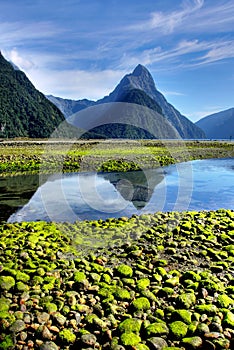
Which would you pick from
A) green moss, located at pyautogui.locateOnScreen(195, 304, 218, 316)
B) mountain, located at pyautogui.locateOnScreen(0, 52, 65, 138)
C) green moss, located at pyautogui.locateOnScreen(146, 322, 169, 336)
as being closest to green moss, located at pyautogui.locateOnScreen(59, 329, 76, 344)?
green moss, located at pyautogui.locateOnScreen(146, 322, 169, 336)

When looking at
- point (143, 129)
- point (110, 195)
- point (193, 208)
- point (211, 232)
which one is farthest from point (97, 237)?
point (143, 129)

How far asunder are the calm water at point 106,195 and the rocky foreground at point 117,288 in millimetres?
3517

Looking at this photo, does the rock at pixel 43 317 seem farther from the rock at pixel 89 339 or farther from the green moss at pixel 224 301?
the green moss at pixel 224 301

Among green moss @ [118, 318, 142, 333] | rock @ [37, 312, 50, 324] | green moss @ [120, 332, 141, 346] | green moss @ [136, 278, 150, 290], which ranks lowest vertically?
green moss @ [120, 332, 141, 346]

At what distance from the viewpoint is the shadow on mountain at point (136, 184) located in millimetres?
17312

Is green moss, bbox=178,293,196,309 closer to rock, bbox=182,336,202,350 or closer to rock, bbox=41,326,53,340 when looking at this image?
rock, bbox=182,336,202,350

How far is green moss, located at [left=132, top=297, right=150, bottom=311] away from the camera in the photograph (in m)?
6.11

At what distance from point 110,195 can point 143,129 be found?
118 metres

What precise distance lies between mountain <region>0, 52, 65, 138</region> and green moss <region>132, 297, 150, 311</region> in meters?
83.9

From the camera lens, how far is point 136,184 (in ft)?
71.7

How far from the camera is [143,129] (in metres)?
134

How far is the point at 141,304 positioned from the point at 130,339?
39.5 inches

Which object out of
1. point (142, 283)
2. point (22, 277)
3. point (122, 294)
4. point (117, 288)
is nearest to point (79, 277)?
point (117, 288)

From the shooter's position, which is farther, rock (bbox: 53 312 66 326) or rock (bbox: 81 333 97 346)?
rock (bbox: 53 312 66 326)
